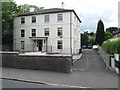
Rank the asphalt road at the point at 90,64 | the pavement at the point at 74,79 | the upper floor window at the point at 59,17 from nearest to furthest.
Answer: the pavement at the point at 74,79, the asphalt road at the point at 90,64, the upper floor window at the point at 59,17

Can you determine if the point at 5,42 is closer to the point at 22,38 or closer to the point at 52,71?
the point at 22,38

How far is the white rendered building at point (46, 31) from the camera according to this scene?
135 ft

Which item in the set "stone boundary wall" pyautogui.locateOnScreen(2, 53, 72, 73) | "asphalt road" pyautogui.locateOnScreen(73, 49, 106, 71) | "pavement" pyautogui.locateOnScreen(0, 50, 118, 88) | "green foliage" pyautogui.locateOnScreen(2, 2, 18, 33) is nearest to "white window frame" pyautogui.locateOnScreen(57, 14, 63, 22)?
"green foliage" pyautogui.locateOnScreen(2, 2, 18, 33)

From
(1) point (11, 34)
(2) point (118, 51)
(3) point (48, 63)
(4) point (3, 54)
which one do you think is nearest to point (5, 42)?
(1) point (11, 34)

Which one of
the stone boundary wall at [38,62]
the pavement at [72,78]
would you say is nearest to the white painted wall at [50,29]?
the stone boundary wall at [38,62]

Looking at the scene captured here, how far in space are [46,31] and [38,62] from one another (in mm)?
25022

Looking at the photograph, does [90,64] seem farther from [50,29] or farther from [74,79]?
[50,29]

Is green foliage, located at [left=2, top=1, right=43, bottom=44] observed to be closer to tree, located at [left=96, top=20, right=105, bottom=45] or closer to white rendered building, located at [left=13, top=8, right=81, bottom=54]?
white rendered building, located at [left=13, top=8, right=81, bottom=54]

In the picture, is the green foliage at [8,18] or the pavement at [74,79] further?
the green foliage at [8,18]

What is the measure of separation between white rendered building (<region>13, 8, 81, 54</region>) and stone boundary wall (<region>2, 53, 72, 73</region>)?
18843mm

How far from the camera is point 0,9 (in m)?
42.0

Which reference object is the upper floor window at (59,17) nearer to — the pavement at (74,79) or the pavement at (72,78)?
the pavement at (72,78)

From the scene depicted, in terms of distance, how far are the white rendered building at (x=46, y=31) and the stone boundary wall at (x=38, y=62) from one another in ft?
61.8

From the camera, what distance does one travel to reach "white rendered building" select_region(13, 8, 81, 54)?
1614 inches
